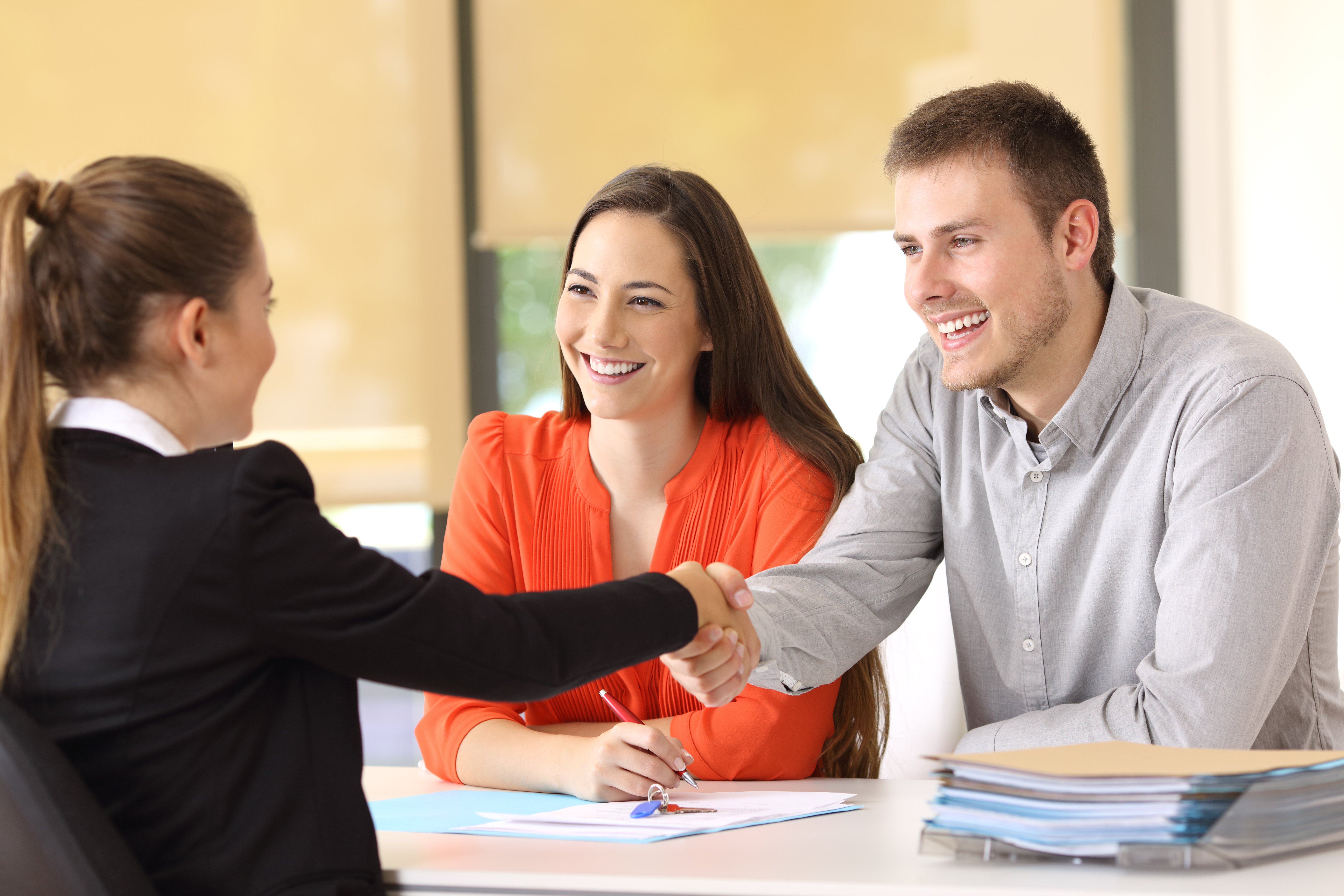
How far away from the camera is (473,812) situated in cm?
137

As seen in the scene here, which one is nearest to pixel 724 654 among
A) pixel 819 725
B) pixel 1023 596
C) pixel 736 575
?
pixel 736 575

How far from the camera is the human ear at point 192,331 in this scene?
1050 millimetres

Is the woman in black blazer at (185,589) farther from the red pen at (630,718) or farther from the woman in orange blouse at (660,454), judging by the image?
the woman in orange blouse at (660,454)

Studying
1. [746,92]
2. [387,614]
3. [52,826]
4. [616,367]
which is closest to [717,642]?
[387,614]

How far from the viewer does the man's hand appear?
1.36 m

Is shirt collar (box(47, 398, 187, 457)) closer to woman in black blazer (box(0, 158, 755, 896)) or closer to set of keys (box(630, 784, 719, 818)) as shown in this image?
woman in black blazer (box(0, 158, 755, 896))

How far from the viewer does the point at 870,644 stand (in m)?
1.74

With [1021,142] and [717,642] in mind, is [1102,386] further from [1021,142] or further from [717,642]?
[717,642]

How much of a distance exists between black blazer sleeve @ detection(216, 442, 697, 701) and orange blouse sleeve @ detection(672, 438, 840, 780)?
1.57ft

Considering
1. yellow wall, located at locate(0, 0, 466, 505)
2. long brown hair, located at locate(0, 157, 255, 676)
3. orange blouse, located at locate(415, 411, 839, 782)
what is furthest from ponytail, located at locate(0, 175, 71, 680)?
yellow wall, located at locate(0, 0, 466, 505)

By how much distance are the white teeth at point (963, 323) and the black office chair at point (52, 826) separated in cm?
123

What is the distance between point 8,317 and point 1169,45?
136 inches

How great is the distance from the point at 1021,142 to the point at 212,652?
4.05ft

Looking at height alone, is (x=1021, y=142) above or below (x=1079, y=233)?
above
